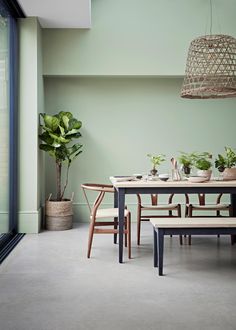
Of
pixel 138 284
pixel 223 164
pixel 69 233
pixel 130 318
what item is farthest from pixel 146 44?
pixel 130 318

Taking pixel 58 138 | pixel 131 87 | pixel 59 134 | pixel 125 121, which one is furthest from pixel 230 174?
pixel 131 87

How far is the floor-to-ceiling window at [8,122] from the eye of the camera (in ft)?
16.5

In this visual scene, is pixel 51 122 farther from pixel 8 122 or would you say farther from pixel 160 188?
pixel 160 188

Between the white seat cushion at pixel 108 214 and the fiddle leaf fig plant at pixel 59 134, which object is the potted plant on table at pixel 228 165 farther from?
the fiddle leaf fig plant at pixel 59 134

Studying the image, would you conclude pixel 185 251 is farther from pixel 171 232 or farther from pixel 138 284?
pixel 138 284

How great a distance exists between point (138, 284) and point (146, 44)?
4170mm

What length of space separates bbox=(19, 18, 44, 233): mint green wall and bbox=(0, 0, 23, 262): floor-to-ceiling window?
0.33 ft

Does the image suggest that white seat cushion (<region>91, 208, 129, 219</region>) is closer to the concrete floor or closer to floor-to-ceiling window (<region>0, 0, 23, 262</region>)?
the concrete floor

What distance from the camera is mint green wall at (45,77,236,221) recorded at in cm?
696

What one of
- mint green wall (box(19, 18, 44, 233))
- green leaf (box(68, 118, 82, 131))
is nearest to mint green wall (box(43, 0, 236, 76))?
mint green wall (box(19, 18, 44, 233))

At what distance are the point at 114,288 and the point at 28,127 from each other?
10.4 ft

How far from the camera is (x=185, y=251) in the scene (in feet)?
15.5

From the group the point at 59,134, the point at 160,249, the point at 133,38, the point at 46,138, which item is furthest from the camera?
the point at 133,38

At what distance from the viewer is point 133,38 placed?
6.57 meters
